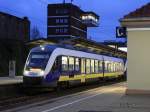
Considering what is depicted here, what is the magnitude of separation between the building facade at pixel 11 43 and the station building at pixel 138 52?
31.6m

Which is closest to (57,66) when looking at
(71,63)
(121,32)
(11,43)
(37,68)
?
(37,68)

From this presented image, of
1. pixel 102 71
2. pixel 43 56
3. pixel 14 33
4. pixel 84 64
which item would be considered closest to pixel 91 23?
pixel 14 33

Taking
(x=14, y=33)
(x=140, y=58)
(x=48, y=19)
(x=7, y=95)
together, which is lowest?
(x=7, y=95)

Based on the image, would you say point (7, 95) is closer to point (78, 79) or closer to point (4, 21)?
point (78, 79)

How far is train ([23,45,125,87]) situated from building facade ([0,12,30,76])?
17.7 m

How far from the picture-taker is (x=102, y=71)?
48875mm

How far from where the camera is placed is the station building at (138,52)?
1035 inches

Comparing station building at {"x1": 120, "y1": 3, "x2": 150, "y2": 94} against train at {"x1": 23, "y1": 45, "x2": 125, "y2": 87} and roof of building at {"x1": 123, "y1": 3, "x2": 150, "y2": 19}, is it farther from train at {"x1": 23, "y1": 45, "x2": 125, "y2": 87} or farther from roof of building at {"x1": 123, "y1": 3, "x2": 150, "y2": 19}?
train at {"x1": 23, "y1": 45, "x2": 125, "y2": 87}

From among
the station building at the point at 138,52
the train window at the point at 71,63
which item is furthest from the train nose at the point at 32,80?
the station building at the point at 138,52

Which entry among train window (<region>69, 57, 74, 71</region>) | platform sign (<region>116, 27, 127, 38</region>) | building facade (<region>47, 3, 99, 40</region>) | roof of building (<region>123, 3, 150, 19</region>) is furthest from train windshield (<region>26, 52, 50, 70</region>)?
building facade (<region>47, 3, 99, 40</region>)

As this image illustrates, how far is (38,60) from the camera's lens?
3234cm

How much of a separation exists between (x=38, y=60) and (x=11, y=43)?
28.9 metres

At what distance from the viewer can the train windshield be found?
31781mm

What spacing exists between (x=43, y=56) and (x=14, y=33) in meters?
32.4
